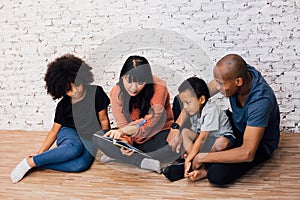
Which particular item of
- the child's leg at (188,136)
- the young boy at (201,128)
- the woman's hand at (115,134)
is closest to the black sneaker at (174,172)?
the young boy at (201,128)

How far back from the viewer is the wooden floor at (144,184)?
6.15 feet

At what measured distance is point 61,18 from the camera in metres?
2.55

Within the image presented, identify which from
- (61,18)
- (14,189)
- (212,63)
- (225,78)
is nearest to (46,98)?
(61,18)

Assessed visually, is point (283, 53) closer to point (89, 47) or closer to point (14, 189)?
point (89, 47)

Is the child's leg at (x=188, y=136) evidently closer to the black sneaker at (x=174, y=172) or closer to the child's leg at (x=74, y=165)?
the black sneaker at (x=174, y=172)

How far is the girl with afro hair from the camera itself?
2119 millimetres

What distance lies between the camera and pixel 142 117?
6.97ft

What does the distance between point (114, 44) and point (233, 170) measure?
3.28 ft

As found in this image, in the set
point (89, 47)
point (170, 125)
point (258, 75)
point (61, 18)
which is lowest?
point (170, 125)

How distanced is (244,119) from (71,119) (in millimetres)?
860

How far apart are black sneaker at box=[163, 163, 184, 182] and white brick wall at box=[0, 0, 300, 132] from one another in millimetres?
450

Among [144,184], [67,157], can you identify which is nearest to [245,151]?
[144,184]

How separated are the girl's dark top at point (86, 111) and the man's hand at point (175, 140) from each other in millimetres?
357

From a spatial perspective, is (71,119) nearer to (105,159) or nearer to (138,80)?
(105,159)
